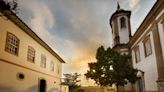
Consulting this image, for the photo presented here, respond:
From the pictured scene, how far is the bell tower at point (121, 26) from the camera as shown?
85.7ft

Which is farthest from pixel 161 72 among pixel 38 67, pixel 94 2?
pixel 38 67

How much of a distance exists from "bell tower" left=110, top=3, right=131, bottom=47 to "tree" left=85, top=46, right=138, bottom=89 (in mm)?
10849

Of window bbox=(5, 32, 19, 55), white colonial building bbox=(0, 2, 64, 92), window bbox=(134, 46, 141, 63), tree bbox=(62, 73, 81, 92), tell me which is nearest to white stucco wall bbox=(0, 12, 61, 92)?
white colonial building bbox=(0, 2, 64, 92)

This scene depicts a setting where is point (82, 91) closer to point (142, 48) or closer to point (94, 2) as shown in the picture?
point (142, 48)

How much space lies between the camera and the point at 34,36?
15836mm

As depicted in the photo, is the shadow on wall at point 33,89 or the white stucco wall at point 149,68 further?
the white stucco wall at point 149,68

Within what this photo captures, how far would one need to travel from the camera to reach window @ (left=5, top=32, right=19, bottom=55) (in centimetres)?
1200

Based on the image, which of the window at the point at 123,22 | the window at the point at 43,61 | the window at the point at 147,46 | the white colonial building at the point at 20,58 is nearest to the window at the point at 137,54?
the window at the point at 147,46

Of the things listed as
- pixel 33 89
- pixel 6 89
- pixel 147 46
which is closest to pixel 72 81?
pixel 33 89

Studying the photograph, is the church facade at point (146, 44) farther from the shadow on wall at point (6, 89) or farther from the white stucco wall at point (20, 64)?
the shadow on wall at point (6, 89)

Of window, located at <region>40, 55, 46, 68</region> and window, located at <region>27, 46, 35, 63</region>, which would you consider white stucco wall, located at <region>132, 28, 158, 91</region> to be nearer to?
window, located at <region>40, 55, 46, 68</region>

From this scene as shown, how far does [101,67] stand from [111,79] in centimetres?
125

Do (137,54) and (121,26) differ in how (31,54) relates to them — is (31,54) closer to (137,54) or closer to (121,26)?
(137,54)

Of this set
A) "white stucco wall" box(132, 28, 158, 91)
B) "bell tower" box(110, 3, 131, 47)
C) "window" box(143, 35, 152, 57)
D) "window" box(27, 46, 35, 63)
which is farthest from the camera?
"bell tower" box(110, 3, 131, 47)
